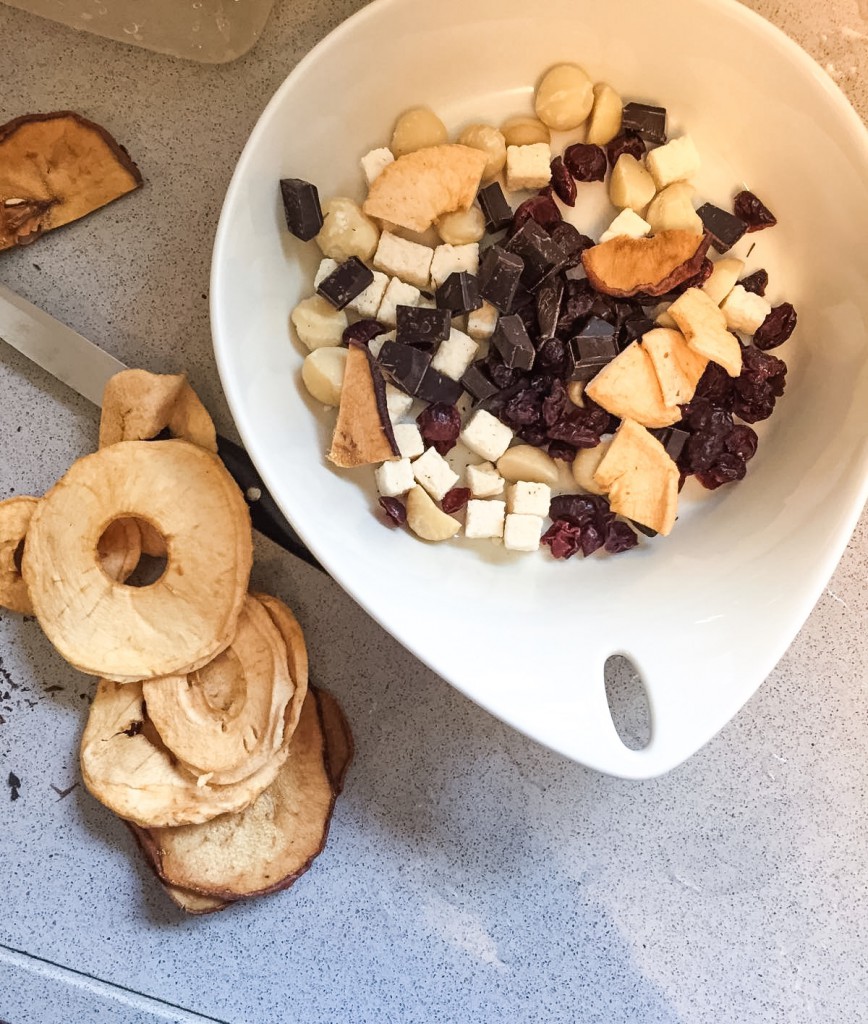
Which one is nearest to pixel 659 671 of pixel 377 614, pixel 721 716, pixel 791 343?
pixel 721 716

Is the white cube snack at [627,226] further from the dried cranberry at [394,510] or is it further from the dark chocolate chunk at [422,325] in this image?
the dried cranberry at [394,510]

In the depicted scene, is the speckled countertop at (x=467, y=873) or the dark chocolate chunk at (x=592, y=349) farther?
the speckled countertop at (x=467, y=873)

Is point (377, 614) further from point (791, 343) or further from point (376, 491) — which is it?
point (791, 343)

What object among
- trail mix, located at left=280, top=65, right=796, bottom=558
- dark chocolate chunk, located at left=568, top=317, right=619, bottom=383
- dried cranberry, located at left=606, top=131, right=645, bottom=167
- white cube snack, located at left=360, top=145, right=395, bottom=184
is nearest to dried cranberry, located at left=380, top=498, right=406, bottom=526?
trail mix, located at left=280, top=65, right=796, bottom=558

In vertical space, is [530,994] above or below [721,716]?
below

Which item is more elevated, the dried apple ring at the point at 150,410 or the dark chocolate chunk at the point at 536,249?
the dark chocolate chunk at the point at 536,249

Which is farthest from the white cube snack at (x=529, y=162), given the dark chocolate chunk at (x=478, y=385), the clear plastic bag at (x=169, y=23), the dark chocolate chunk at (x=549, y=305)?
the clear plastic bag at (x=169, y=23)

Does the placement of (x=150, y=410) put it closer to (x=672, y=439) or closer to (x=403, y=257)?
(x=403, y=257)

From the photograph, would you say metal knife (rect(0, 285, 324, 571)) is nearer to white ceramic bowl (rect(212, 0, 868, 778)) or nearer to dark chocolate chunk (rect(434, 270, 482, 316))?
white ceramic bowl (rect(212, 0, 868, 778))
